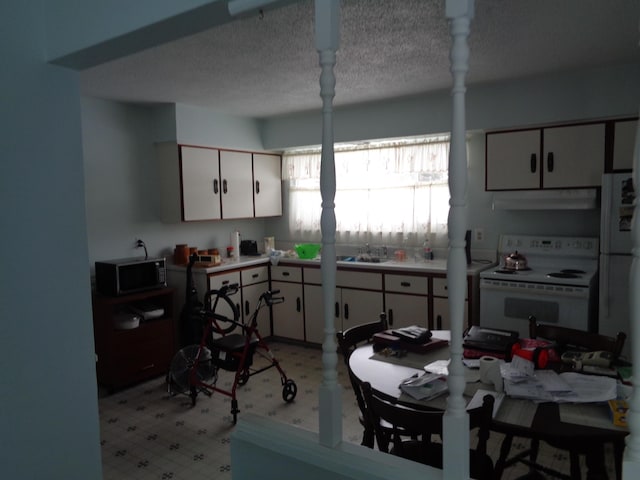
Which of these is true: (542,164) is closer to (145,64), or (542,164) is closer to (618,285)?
(618,285)

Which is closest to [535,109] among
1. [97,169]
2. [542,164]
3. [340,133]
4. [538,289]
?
[542,164]

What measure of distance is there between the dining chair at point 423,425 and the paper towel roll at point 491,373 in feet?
0.78

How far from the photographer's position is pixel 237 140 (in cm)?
491

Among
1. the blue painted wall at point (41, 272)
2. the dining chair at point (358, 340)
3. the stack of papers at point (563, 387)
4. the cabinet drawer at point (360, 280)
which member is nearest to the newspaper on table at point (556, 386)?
the stack of papers at point (563, 387)

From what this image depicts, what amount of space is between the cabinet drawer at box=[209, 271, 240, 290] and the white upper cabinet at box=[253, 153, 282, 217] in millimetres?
876

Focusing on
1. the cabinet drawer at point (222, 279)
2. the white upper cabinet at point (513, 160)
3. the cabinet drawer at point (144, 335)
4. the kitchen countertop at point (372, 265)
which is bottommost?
A: the cabinet drawer at point (144, 335)

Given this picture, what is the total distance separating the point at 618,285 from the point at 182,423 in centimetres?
309

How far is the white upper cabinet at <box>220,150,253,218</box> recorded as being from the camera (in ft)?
15.7

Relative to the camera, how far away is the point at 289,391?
140 inches

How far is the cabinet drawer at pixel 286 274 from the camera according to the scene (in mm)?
4809

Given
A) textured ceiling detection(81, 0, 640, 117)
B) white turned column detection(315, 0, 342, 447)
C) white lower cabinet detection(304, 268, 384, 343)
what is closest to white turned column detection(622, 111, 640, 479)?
white turned column detection(315, 0, 342, 447)

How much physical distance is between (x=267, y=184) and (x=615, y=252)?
11.2ft

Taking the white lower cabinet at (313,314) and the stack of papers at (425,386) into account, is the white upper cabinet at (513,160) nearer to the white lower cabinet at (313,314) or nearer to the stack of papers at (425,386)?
the white lower cabinet at (313,314)

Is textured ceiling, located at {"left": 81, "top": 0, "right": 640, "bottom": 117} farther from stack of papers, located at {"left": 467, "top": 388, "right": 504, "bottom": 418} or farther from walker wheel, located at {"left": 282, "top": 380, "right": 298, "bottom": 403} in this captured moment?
walker wheel, located at {"left": 282, "top": 380, "right": 298, "bottom": 403}
